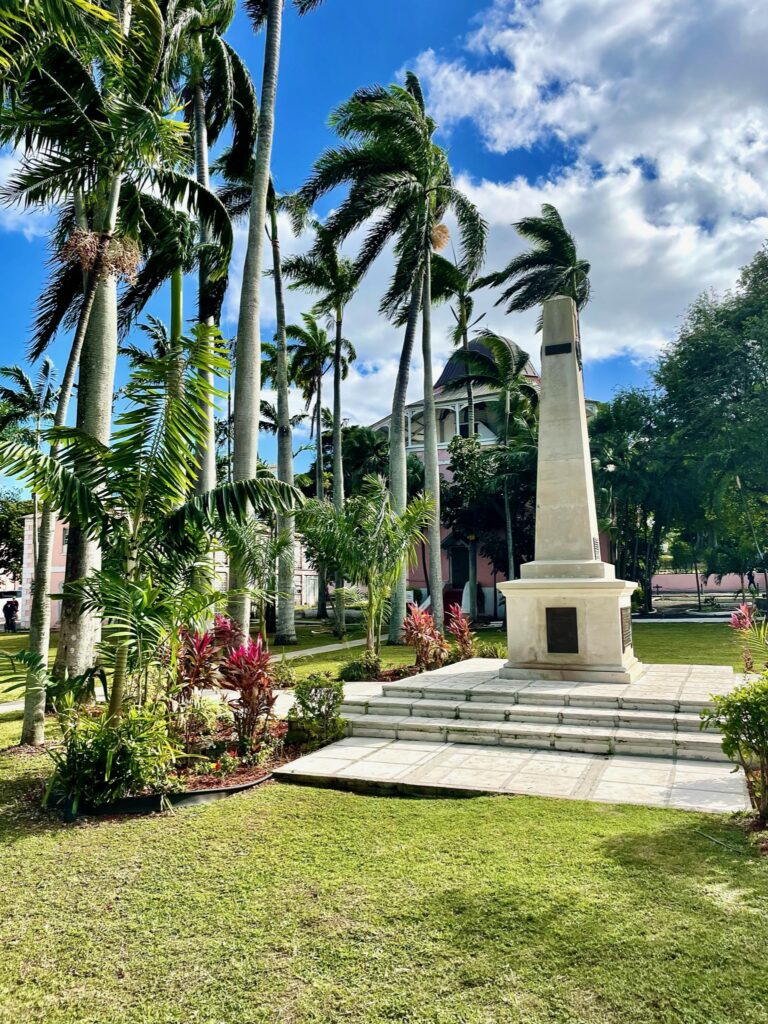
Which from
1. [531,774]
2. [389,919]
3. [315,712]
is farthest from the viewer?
[315,712]

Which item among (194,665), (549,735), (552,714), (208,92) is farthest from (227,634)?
(208,92)

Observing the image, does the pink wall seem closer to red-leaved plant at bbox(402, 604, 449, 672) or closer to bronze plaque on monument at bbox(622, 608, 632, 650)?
red-leaved plant at bbox(402, 604, 449, 672)

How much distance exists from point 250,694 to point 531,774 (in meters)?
2.98

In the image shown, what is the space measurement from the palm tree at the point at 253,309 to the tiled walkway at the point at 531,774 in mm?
5307

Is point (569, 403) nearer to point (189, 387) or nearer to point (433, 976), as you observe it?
point (189, 387)

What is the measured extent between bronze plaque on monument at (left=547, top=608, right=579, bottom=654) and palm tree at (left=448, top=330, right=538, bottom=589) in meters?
15.1

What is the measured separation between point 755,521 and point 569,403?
829 inches

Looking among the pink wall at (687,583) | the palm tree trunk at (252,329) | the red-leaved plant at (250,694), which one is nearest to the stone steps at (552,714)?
the red-leaved plant at (250,694)

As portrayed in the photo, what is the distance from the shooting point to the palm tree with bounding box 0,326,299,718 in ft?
19.7

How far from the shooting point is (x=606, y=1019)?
2717 millimetres

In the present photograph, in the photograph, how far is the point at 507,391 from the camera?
89.0 ft

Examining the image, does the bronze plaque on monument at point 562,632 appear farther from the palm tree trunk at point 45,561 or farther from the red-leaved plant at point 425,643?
the palm tree trunk at point 45,561

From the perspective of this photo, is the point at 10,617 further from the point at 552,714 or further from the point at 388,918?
the point at 388,918

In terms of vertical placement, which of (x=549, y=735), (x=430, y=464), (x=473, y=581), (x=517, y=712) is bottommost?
(x=549, y=735)
